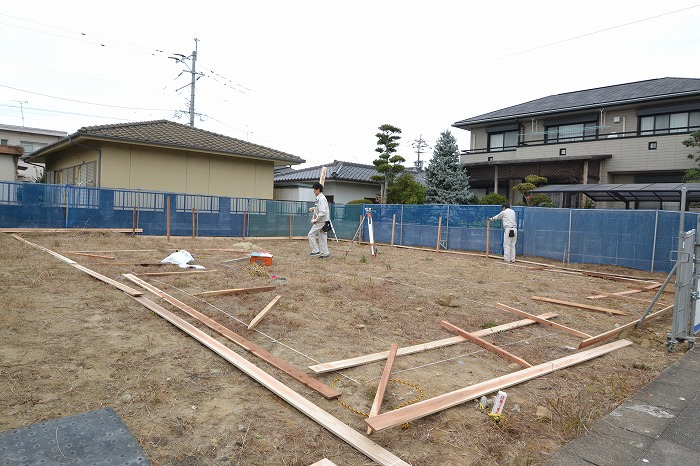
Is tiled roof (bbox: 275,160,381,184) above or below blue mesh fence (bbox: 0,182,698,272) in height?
above

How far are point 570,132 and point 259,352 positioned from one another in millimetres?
21621

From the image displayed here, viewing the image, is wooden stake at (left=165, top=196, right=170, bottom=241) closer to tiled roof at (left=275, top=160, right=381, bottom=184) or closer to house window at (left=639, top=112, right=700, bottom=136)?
tiled roof at (left=275, top=160, right=381, bottom=184)

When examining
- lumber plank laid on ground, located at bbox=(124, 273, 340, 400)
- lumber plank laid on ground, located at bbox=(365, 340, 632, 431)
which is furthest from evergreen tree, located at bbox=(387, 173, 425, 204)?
lumber plank laid on ground, located at bbox=(365, 340, 632, 431)

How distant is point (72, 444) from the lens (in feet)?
7.44

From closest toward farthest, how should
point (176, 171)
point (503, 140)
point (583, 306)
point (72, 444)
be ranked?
point (72, 444) < point (583, 306) < point (176, 171) < point (503, 140)

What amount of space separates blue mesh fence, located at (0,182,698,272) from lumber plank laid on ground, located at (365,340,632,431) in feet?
27.4

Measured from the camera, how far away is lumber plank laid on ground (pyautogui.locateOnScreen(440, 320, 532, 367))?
13.3 feet

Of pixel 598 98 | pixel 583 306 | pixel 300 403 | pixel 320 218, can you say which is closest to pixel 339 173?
pixel 598 98

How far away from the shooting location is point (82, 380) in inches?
121

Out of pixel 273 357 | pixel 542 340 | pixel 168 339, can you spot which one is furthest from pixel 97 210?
pixel 542 340

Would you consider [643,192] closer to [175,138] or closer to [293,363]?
[293,363]

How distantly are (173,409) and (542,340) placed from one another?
3931 mm

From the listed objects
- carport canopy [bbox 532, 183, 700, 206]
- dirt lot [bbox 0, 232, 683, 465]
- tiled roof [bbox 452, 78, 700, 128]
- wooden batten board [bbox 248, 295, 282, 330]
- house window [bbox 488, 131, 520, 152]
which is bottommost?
dirt lot [bbox 0, 232, 683, 465]

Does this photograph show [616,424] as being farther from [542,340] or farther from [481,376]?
[542,340]
